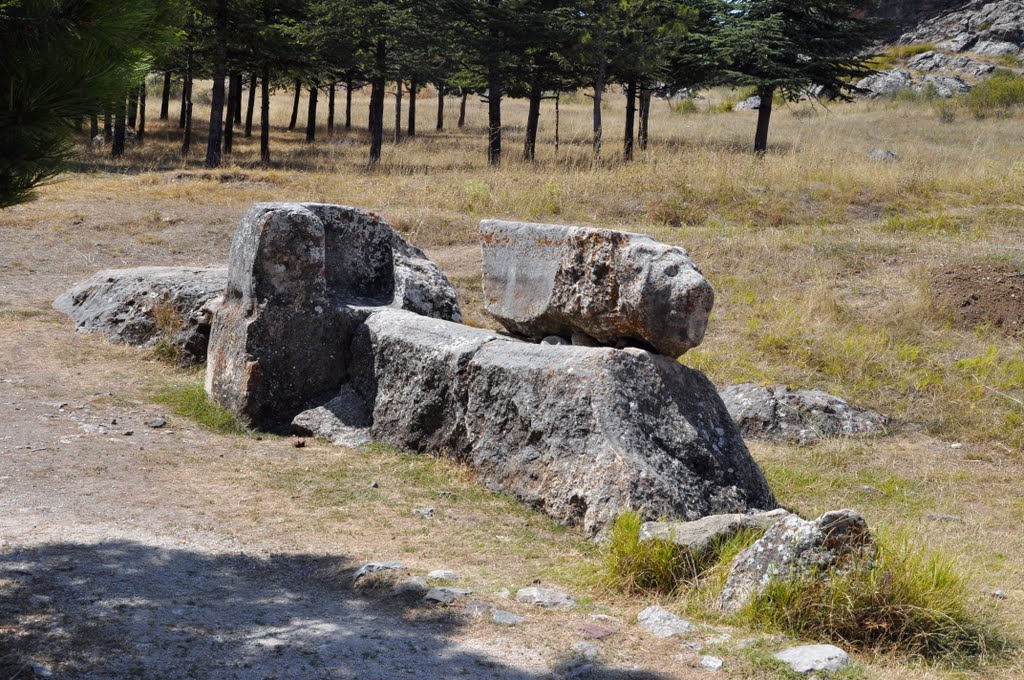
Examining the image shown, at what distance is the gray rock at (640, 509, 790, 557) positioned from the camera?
5.27 meters

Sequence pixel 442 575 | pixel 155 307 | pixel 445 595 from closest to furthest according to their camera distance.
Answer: pixel 445 595 < pixel 442 575 < pixel 155 307

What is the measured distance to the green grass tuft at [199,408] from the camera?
8398 mm

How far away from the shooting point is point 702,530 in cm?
538

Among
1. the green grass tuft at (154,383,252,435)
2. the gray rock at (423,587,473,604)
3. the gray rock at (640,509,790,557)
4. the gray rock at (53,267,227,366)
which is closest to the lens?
the gray rock at (423,587,473,604)

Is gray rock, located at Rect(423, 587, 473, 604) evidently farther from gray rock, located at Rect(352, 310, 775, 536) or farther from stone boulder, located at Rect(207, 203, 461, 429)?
stone boulder, located at Rect(207, 203, 461, 429)

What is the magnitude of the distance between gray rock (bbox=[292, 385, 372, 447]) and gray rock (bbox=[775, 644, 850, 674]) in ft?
14.7

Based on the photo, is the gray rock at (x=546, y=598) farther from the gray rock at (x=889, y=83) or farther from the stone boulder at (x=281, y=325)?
the gray rock at (x=889, y=83)

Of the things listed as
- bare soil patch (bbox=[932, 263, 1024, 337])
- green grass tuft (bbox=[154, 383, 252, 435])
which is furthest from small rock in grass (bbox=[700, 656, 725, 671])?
bare soil patch (bbox=[932, 263, 1024, 337])

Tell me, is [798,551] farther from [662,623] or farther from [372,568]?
[372,568]

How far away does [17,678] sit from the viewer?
391 centimetres

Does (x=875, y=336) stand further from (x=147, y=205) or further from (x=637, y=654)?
(x=147, y=205)

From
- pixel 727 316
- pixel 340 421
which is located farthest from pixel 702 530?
pixel 727 316

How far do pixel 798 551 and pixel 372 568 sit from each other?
227 cm

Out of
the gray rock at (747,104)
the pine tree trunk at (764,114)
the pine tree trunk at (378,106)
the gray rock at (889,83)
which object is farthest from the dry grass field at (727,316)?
the gray rock at (747,104)
